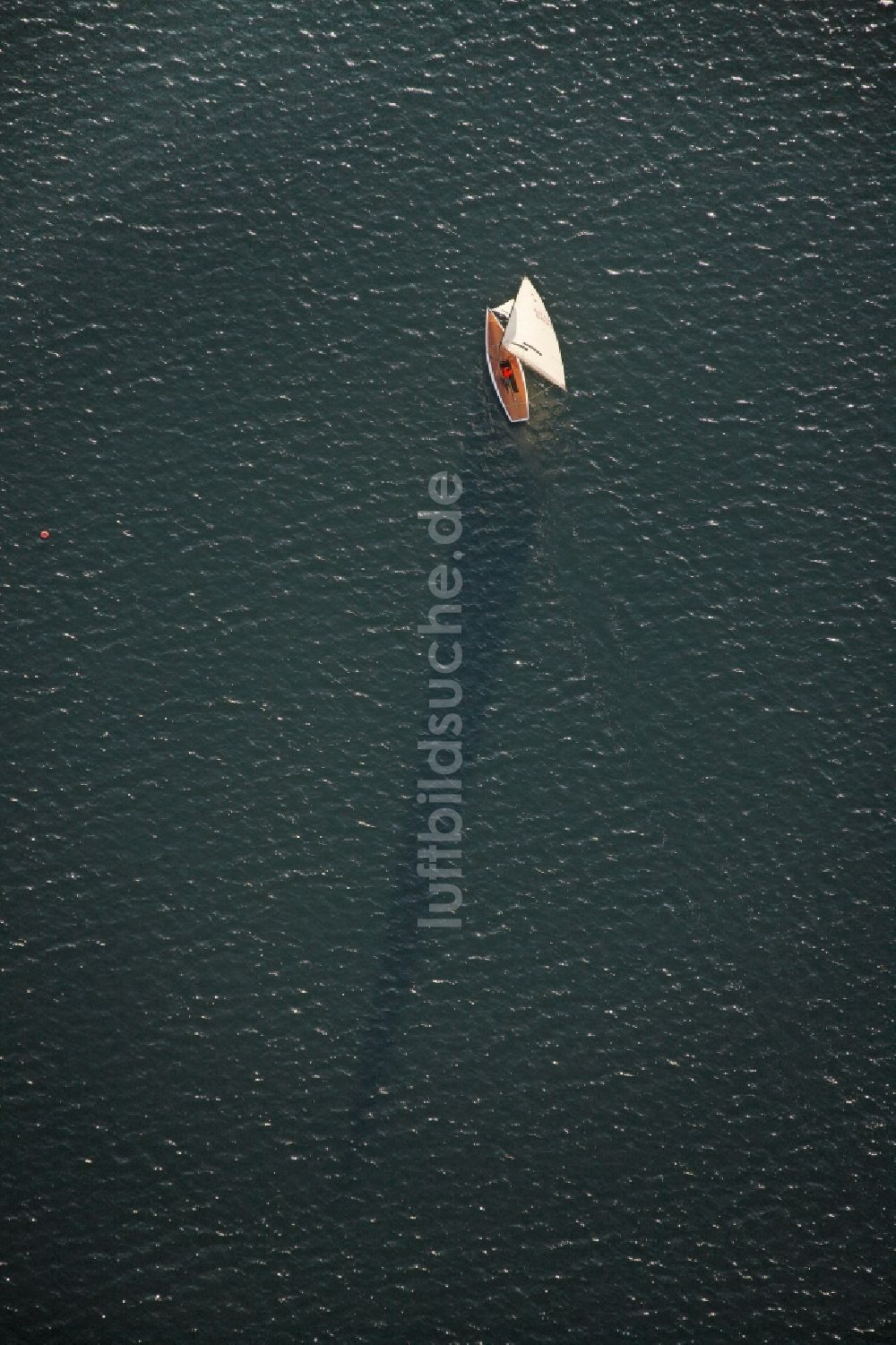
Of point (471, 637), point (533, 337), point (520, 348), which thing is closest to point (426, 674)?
point (471, 637)

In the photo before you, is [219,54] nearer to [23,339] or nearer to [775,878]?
[23,339]

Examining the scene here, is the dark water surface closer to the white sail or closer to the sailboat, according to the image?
the sailboat

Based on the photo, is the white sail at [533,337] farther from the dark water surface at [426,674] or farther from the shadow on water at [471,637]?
the shadow on water at [471,637]

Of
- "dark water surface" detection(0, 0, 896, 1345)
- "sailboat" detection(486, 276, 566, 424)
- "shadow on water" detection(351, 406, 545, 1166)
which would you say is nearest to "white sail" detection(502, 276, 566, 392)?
"sailboat" detection(486, 276, 566, 424)

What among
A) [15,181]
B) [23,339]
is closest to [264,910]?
[23,339]

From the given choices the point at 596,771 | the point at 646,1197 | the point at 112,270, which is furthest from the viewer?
the point at 112,270

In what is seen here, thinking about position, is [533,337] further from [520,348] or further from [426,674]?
[426,674]
